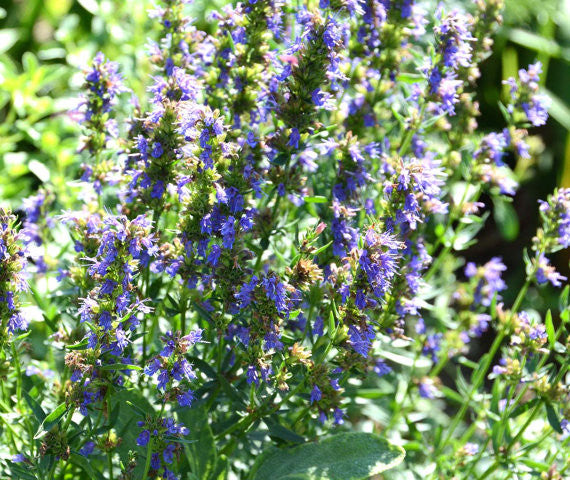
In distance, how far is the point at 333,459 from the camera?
7.42 ft

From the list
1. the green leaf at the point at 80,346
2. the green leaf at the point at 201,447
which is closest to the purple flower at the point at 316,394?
the green leaf at the point at 201,447

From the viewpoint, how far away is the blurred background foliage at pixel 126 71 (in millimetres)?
3809

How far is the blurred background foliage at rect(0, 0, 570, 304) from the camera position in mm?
3809

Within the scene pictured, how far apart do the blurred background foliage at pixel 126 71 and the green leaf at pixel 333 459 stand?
1849 millimetres

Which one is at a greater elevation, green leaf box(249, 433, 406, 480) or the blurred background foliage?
the blurred background foliage

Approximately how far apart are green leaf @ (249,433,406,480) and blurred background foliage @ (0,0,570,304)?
1.85 m

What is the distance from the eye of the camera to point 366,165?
8.60 feet

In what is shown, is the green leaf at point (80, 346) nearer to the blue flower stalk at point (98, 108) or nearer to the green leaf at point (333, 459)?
the blue flower stalk at point (98, 108)

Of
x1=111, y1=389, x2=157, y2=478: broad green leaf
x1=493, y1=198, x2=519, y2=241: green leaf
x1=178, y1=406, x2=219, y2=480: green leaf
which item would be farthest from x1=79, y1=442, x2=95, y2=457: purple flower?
x1=493, y1=198, x2=519, y2=241: green leaf

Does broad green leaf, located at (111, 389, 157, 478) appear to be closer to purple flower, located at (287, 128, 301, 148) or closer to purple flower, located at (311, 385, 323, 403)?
purple flower, located at (311, 385, 323, 403)

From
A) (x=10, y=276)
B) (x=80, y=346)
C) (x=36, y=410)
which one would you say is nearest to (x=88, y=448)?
(x=36, y=410)

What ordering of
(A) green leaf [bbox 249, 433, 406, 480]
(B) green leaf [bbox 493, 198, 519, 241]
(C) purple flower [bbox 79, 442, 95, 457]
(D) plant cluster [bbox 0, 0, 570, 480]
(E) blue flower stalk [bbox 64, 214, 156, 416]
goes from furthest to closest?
1. (B) green leaf [bbox 493, 198, 519, 241]
2. (C) purple flower [bbox 79, 442, 95, 457]
3. (A) green leaf [bbox 249, 433, 406, 480]
4. (D) plant cluster [bbox 0, 0, 570, 480]
5. (E) blue flower stalk [bbox 64, 214, 156, 416]

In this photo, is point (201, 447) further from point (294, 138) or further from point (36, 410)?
point (294, 138)

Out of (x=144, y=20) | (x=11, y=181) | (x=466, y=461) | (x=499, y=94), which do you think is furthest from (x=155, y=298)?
(x=499, y=94)
